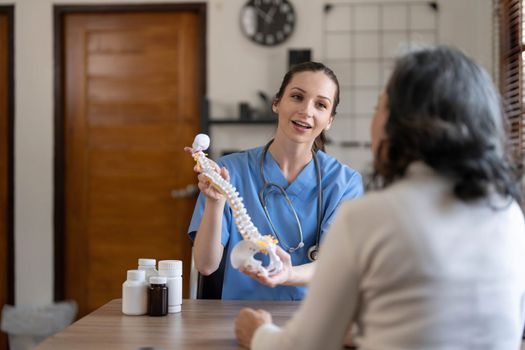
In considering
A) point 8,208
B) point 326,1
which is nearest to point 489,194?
point 326,1

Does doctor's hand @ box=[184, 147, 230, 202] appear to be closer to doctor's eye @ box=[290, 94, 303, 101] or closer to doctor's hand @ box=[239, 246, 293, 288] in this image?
doctor's hand @ box=[239, 246, 293, 288]

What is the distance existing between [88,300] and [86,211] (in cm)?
55

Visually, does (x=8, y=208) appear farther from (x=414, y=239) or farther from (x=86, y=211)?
(x=414, y=239)

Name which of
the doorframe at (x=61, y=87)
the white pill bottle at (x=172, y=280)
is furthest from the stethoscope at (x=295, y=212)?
Answer: the doorframe at (x=61, y=87)

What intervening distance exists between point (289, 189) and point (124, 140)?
7.62ft

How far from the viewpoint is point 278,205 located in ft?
5.90

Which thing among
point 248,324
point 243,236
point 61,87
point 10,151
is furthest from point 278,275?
point 10,151

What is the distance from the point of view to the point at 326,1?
371 cm

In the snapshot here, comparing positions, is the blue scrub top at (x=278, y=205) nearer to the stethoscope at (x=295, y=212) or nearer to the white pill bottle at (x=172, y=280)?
the stethoscope at (x=295, y=212)

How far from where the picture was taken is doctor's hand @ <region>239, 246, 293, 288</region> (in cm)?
134

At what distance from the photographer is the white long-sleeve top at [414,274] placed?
824mm

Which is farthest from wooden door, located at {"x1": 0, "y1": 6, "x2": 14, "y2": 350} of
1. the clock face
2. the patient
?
the patient

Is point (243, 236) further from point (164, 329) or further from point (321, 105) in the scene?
point (321, 105)

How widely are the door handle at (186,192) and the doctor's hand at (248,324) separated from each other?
263 centimetres
